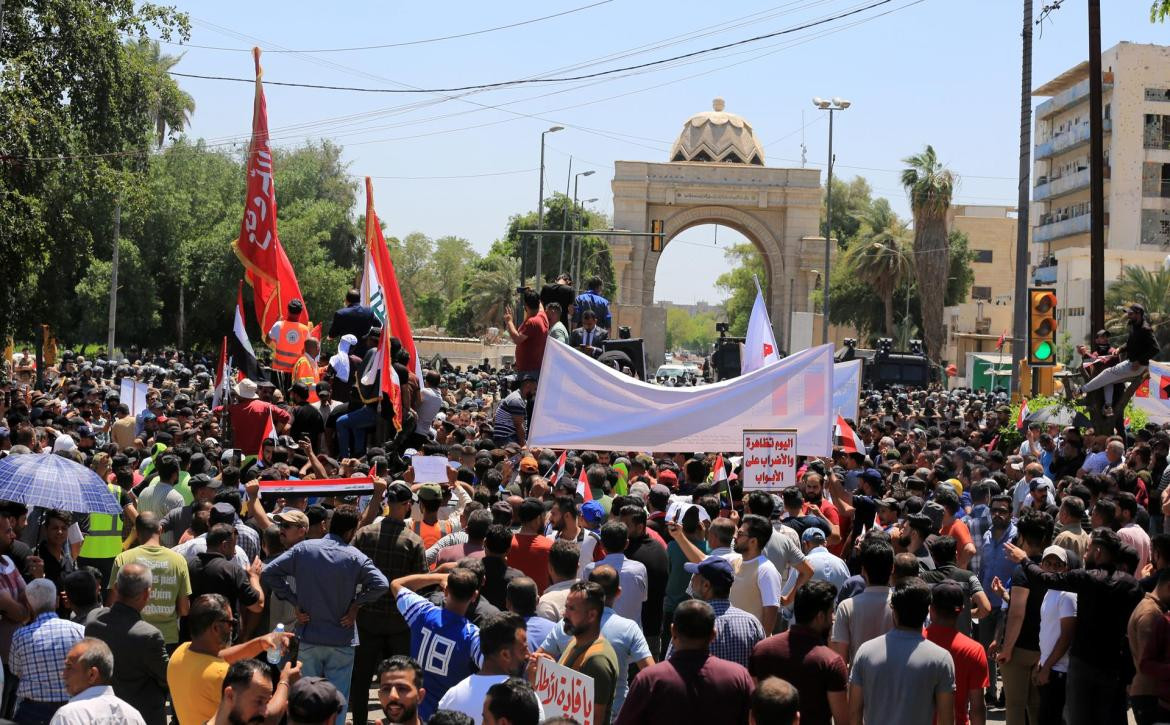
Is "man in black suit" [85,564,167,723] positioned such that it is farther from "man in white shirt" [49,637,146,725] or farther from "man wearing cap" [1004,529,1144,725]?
"man wearing cap" [1004,529,1144,725]

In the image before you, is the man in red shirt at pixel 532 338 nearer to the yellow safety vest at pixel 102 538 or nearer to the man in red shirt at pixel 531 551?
the yellow safety vest at pixel 102 538

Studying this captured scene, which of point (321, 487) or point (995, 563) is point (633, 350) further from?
point (321, 487)

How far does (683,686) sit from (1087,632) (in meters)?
3.11

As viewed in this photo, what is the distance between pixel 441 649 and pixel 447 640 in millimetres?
47

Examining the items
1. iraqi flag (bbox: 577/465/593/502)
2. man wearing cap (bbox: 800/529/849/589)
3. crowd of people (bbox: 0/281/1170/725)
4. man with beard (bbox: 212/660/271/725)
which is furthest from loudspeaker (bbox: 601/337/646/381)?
man with beard (bbox: 212/660/271/725)

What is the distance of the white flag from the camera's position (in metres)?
14.4

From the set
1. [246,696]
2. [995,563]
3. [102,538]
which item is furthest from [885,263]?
[246,696]

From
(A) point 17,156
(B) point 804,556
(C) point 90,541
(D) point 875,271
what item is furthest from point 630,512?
(D) point 875,271

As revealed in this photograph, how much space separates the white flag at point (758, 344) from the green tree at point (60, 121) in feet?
42.8

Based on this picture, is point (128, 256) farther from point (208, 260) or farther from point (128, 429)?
point (128, 429)

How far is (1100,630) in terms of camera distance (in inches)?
298

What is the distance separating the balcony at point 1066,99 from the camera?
6475 centimetres

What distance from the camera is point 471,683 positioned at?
17.9 ft

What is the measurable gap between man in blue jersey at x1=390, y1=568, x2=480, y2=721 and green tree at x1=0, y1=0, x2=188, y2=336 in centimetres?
1811
